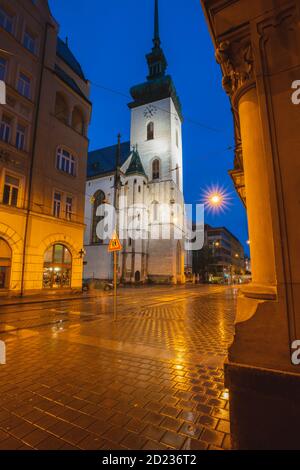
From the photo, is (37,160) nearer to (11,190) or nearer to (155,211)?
(11,190)

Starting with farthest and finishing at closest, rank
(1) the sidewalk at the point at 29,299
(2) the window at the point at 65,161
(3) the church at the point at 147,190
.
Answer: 1. (3) the church at the point at 147,190
2. (2) the window at the point at 65,161
3. (1) the sidewalk at the point at 29,299

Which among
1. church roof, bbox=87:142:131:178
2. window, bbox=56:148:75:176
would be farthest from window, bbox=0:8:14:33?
church roof, bbox=87:142:131:178

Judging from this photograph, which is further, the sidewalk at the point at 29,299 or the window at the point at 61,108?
the window at the point at 61,108

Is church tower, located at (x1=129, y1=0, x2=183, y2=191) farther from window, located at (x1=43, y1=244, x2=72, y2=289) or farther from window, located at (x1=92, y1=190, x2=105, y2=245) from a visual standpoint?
window, located at (x1=43, y1=244, x2=72, y2=289)

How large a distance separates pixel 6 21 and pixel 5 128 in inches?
299

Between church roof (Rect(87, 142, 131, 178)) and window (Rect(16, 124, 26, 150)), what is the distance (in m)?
25.6

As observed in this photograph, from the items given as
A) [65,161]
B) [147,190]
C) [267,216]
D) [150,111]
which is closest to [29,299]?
[65,161]

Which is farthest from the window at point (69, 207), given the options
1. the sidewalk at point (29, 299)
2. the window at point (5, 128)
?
the sidewalk at point (29, 299)

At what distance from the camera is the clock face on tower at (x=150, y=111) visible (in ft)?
164

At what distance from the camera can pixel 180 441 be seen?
2.36m

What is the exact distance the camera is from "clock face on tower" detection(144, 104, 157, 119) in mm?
49838

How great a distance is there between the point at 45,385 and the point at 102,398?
38.5 inches

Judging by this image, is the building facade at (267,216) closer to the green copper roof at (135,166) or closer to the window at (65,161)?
the window at (65,161)

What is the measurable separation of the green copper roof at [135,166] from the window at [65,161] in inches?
932
